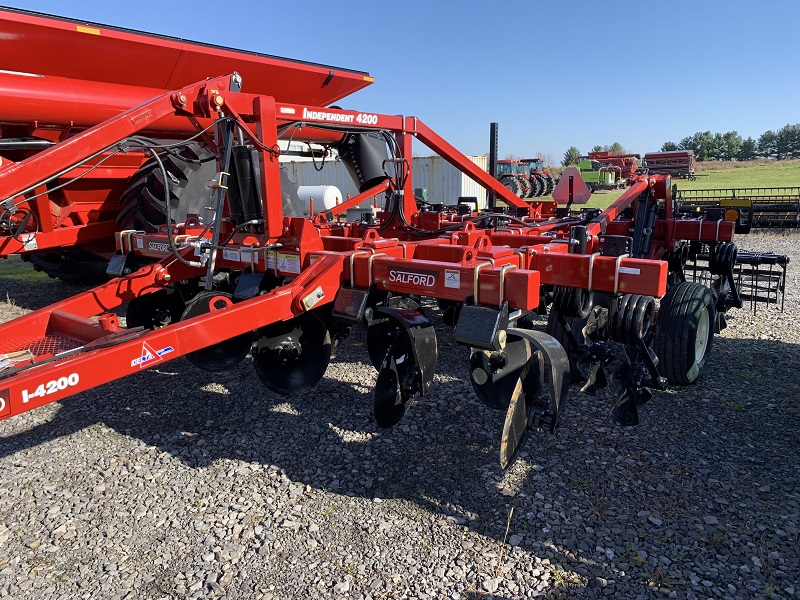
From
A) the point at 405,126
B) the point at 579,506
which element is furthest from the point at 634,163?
the point at 579,506

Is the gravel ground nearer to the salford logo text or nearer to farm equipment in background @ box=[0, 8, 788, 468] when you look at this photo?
farm equipment in background @ box=[0, 8, 788, 468]

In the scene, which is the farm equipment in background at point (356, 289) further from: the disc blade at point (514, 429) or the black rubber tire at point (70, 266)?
the black rubber tire at point (70, 266)

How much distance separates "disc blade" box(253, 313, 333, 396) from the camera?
3596mm

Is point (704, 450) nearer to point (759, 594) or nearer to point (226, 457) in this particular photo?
point (759, 594)

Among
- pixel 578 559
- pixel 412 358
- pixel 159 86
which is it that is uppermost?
pixel 159 86

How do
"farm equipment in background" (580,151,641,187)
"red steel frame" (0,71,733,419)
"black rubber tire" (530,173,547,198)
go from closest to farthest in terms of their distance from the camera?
"red steel frame" (0,71,733,419) → "black rubber tire" (530,173,547,198) → "farm equipment in background" (580,151,641,187)

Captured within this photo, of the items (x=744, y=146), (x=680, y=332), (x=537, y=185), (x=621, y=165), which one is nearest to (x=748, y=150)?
(x=744, y=146)

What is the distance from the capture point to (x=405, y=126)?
4.35m

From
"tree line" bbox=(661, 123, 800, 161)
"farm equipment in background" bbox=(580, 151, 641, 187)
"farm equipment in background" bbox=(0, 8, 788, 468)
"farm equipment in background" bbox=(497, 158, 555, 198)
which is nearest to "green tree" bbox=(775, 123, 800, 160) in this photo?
"tree line" bbox=(661, 123, 800, 161)

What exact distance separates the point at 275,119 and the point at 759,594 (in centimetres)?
320

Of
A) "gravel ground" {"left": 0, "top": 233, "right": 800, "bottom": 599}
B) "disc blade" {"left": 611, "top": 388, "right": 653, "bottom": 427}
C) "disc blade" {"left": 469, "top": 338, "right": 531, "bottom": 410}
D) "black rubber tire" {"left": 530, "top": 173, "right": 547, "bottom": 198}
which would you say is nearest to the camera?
"gravel ground" {"left": 0, "top": 233, "right": 800, "bottom": 599}

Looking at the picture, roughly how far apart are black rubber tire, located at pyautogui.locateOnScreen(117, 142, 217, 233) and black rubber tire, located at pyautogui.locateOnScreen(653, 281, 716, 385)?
3657 mm

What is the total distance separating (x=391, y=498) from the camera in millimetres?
2656

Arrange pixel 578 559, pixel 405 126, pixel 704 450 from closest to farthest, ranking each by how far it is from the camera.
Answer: pixel 578 559, pixel 704 450, pixel 405 126
